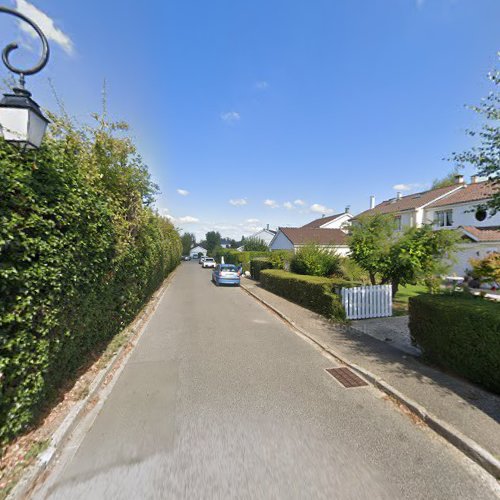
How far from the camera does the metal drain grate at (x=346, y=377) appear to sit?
409 centimetres

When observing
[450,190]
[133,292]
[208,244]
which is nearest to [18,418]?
[133,292]

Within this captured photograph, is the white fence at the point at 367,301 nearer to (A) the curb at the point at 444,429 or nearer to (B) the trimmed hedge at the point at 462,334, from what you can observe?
(B) the trimmed hedge at the point at 462,334

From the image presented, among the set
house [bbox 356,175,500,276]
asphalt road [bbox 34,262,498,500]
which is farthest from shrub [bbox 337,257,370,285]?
asphalt road [bbox 34,262,498,500]

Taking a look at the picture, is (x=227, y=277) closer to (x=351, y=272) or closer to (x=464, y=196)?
(x=351, y=272)

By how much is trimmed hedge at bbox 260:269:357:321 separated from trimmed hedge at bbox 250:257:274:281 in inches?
199

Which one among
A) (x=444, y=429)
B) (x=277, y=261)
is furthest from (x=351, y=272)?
(x=444, y=429)

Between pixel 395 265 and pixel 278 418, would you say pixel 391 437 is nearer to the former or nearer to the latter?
pixel 278 418

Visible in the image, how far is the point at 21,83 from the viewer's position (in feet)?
8.32

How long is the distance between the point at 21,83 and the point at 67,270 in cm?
204

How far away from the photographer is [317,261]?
39.8 feet

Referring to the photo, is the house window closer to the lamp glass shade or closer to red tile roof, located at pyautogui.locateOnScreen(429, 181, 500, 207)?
red tile roof, located at pyautogui.locateOnScreen(429, 181, 500, 207)

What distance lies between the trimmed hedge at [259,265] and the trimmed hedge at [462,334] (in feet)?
41.2

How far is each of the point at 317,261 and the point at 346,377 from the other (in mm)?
8148

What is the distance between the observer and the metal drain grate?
409 cm
